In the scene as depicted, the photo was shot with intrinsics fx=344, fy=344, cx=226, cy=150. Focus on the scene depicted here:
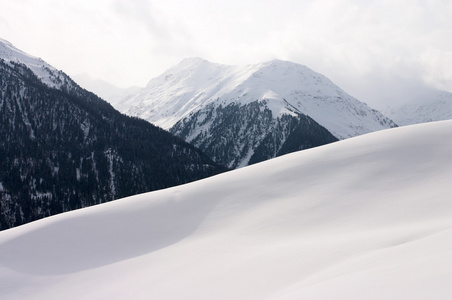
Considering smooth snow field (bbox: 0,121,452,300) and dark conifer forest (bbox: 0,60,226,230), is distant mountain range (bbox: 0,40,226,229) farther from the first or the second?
smooth snow field (bbox: 0,121,452,300)

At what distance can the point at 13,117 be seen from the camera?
173 meters

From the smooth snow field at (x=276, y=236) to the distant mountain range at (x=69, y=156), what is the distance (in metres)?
120

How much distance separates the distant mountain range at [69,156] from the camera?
136375 mm

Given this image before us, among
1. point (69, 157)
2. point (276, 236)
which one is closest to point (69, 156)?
point (69, 157)

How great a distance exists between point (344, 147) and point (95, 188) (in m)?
136

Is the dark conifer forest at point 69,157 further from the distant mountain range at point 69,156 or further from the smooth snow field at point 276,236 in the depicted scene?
the smooth snow field at point 276,236

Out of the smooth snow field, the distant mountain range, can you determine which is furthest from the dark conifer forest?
the smooth snow field

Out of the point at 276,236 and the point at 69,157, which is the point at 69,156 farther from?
the point at 276,236

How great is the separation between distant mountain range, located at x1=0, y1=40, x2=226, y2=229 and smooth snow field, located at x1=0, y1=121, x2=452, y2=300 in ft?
394

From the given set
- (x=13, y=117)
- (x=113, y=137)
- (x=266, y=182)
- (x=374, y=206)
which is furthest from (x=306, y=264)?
(x=13, y=117)

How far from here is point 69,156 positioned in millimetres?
162750

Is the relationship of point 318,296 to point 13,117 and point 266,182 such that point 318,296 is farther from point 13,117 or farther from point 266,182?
point 13,117

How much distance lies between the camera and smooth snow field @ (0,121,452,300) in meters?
10.5

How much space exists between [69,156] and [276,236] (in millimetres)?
163806
